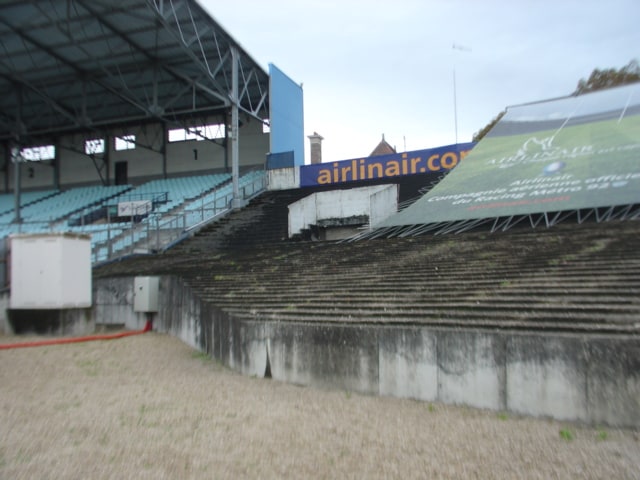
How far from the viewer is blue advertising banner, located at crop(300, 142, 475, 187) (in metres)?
22.0

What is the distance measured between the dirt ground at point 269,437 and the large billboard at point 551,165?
9.53m

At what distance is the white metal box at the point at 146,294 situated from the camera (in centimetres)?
1128

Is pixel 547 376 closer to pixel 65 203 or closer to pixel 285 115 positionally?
pixel 285 115

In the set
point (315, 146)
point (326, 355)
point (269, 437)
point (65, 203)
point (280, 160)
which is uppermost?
point (315, 146)

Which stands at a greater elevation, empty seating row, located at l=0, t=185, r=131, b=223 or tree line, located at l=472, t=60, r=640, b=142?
tree line, located at l=472, t=60, r=640, b=142

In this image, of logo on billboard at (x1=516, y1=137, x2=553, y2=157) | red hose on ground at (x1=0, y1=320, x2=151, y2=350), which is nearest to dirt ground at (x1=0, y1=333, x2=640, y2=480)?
red hose on ground at (x1=0, y1=320, x2=151, y2=350)

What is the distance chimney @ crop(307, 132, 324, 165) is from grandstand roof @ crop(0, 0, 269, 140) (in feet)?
15.8

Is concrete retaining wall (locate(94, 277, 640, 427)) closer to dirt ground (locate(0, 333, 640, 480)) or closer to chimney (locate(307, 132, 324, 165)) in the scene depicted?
dirt ground (locate(0, 333, 640, 480))

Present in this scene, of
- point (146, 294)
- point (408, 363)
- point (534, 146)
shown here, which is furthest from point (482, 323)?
point (534, 146)

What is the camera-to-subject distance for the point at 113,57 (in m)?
24.1

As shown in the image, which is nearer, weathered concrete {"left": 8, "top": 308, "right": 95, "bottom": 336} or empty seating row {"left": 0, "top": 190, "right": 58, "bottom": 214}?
weathered concrete {"left": 8, "top": 308, "right": 95, "bottom": 336}

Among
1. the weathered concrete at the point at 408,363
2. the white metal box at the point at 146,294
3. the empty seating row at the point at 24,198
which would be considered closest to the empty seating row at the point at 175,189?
the empty seating row at the point at 24,198

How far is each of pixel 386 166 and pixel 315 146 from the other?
33.6ft

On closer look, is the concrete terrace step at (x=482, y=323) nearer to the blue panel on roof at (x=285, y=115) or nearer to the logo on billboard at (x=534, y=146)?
the logo on billboard at (x=534, y=146)
